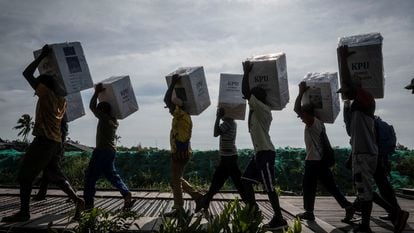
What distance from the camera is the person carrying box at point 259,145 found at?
13.4 feet

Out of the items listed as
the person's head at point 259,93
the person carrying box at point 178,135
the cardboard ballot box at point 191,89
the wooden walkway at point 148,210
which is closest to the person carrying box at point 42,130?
the wooden walkway at point 148,210

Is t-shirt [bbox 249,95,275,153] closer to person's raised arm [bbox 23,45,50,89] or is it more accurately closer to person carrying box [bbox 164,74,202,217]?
person carrying box [bbox 164,74,202,217]

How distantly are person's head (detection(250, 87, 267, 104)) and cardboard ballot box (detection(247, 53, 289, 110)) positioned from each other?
5cm

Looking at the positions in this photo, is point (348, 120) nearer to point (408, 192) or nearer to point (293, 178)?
point (408, 192)

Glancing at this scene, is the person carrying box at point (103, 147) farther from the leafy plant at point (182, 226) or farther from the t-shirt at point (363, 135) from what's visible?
the t-shirt at point (363, 135)

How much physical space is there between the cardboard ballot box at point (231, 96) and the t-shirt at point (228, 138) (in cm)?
15

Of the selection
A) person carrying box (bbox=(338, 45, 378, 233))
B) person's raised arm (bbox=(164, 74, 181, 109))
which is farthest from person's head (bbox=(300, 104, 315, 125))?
person's raised arm (bbox=(164, 74, 181, 109))

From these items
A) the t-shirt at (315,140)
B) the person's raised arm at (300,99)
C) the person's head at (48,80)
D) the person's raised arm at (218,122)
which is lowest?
the t-shirt at (315,140)

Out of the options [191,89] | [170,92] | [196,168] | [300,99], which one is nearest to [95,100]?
[170,92]

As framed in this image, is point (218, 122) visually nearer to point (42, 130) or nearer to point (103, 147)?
point (103, 147)

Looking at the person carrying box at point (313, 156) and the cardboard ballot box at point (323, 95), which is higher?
the cardboard ballot box at point (323, 95)

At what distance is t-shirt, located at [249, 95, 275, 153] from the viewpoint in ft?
13.7

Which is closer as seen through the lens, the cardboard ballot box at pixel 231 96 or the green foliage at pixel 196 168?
the cardboard ballot box at pixel 231 96

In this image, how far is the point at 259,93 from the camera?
429 centimetres
